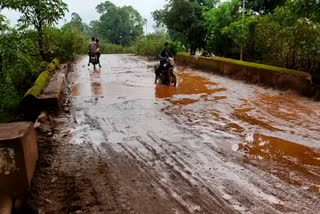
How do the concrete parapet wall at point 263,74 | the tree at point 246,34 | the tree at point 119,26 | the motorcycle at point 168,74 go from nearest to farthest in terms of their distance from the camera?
1. the concrete parapet wall at point 263,74
2. the motorcycle at point 168,74
3. the tree at point 246,34
4. the tree at point 119,26

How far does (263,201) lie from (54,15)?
14.3 meters

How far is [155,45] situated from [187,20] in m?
7.05

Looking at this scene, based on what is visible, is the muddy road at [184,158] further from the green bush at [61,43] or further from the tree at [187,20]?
the tree at [187,20]

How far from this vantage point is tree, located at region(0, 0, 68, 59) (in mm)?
15297

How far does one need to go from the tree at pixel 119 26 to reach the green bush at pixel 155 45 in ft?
109

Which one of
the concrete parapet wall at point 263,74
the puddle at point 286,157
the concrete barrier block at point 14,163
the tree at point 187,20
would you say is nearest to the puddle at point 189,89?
the concrete parapet wall at point 263,74

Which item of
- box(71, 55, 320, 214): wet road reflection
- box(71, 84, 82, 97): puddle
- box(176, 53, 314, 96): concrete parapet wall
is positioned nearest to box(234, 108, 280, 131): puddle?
box(71, 55, 320, 214): wet road reflection

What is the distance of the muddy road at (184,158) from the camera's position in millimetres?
4230

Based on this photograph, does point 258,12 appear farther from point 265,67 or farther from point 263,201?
point 263,201

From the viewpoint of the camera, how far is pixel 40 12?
51.4 feet

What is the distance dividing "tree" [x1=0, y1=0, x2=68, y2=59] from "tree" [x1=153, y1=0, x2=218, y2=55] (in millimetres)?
9859

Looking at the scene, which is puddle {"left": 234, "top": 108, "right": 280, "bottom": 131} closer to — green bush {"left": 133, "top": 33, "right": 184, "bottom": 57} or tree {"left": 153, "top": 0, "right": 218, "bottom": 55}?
tree {"left": 153, "top": 0, "right": 218, "bottom": 55}

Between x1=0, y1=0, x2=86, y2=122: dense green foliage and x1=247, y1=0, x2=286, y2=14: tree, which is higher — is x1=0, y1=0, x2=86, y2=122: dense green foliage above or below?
below

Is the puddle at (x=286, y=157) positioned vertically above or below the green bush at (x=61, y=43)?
below
